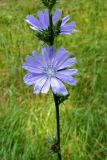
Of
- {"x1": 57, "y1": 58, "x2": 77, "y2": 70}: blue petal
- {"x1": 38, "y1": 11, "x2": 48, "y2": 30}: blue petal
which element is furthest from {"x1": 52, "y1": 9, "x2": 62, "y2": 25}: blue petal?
{"x1": 57, "y1": 58, "x2": 77, "y2": 70}: blue petal

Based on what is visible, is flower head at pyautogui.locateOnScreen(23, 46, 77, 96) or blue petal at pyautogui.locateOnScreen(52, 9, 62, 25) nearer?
flower head at pyautogui.locateOnScreen(23, 46, 77, 96)

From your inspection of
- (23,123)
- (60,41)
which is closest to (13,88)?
(23,123)

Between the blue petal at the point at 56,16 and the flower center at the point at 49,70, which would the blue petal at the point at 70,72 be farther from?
the blue petal at the point at 56,16

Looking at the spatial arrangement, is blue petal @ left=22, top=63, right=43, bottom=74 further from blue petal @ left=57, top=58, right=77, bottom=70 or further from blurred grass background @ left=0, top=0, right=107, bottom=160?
blurred grass background @ left=0, top=0, right=107, bottom=160

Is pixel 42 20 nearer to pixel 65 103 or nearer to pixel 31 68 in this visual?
pixel 31 68

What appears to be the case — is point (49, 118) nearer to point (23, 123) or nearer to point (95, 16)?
point (23, 123)
